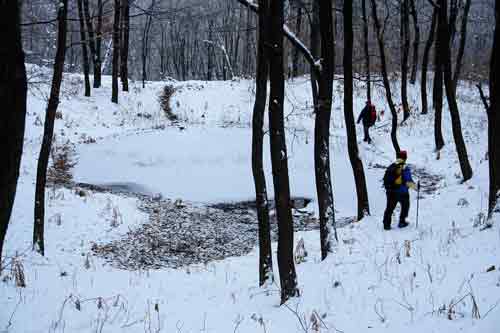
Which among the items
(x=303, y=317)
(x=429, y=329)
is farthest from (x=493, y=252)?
(x=303, y=317)

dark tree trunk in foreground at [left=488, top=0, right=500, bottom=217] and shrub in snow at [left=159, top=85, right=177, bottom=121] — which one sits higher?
shrub in snow at [left=159, top=85, right=177, bottom=121]

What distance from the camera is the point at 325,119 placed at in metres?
7.02

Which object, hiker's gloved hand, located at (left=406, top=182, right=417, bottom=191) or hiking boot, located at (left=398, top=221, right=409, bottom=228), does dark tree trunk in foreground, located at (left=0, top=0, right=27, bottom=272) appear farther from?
hiking boot, located at (left=398, top=221, right=409, bottom=228)

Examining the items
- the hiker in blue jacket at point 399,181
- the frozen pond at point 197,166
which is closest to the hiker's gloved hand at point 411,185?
the hiker in blue jacket at point 399,181

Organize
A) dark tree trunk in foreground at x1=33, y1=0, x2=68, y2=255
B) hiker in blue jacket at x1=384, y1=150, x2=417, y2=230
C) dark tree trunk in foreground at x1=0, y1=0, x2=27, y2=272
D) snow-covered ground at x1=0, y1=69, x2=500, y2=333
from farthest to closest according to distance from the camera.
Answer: hiker in blue jacket at x1=384, y1=150, x2=417, y2=230 → dark tree trunk in foreground at x1=33, y1=0, x2=68, y2=255 → snow-covered ground at x1=0, y1=69, x2=500, y2=333 → dark tree trunk in foreground at x1=0, y1=0, x2=27, y2=272

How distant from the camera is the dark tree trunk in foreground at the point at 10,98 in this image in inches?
120

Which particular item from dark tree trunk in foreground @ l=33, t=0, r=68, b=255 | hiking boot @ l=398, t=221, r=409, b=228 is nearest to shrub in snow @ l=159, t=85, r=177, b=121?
dark tree trunk in foreground @ l=33, t=0, r=68, b=255

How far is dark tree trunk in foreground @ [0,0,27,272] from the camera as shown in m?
3.04

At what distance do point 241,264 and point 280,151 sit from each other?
3.45 m

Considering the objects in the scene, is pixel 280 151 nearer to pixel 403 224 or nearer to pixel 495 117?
pixel 495 117

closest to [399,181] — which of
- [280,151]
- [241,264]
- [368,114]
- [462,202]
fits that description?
[462,202]

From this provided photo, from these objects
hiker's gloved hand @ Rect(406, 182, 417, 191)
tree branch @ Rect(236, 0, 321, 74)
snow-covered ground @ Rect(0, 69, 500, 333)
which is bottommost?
snow-covered ground @ Rect(0, 69, 500, 333)

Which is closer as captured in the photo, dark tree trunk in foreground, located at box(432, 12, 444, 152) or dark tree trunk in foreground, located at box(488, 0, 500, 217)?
dark tree trunk in foreground, located at box(488, 0, 500, 217)

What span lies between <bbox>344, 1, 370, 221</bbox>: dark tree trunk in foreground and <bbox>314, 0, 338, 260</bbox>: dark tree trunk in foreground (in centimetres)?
121
